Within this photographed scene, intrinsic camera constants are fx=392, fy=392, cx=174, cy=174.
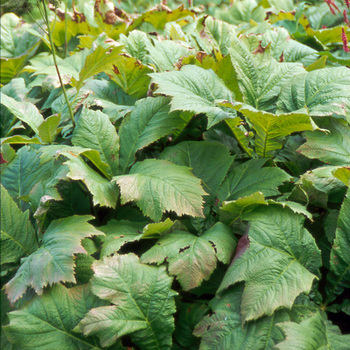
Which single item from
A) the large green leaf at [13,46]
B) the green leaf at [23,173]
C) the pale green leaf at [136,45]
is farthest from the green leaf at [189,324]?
the large green leaf at [13,46]

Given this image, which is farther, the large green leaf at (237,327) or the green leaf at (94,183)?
the green leaf at (94,183)

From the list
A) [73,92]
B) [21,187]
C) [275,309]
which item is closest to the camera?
[275,309]

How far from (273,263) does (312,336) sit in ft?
0.73

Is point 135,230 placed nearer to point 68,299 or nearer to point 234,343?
point 68,299

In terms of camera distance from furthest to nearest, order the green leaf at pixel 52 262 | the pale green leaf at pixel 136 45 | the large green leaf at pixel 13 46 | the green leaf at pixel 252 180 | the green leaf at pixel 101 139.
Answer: the large green leaf at pixel 13 46
the pale green leaf at pixel 136 45
the green leaf at pixel 101 139
the green leaf at pixel 252 180
the green leaf at pixel 52 262

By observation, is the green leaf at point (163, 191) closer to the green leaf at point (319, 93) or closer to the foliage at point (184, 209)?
the foliage at point (184, 209)

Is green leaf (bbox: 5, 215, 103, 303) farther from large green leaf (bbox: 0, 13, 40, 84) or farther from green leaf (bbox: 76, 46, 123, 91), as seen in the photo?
large green leaf (bbox: 0, 13, 40, 84)

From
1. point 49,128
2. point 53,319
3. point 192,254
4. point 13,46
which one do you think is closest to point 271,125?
point 192,254

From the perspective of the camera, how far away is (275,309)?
3.64 feet

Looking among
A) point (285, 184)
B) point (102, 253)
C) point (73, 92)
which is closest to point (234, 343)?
point (102, 253)

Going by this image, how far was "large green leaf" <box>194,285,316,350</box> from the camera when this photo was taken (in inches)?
43.2

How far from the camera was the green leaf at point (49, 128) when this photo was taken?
5.02 ft

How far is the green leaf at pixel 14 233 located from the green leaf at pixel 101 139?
13.0 inches

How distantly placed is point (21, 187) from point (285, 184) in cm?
106
